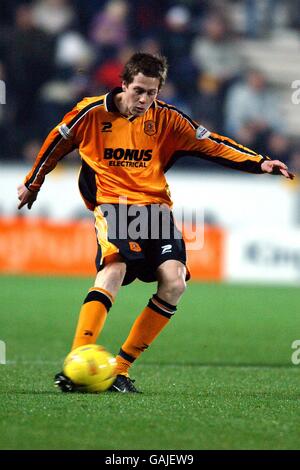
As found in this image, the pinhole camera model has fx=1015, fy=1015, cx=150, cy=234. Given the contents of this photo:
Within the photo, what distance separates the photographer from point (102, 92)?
49.5ft

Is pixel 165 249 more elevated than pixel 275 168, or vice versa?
pixel 275 168

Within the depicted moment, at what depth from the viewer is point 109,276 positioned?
19.4 feet

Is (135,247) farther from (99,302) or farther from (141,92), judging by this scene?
(141,92)

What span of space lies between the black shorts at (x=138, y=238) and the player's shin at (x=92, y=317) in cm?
20

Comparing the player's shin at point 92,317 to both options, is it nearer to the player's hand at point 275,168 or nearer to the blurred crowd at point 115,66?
the player's hand at point 275,168

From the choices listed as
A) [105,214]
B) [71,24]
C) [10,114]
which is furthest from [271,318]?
[71,24]

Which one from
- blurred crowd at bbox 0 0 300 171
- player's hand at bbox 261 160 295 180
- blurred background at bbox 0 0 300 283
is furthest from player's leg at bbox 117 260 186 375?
blurred background at bbox 0 0 300 283

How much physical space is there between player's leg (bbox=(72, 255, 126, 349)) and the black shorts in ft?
0.18

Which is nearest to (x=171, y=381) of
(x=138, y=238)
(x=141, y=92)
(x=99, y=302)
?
(x=99, y=302)

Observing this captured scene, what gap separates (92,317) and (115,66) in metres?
10.1

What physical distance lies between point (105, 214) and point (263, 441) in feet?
7.20

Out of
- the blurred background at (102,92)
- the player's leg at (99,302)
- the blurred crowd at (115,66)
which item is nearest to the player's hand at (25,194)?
the player's leg at (99,302)
